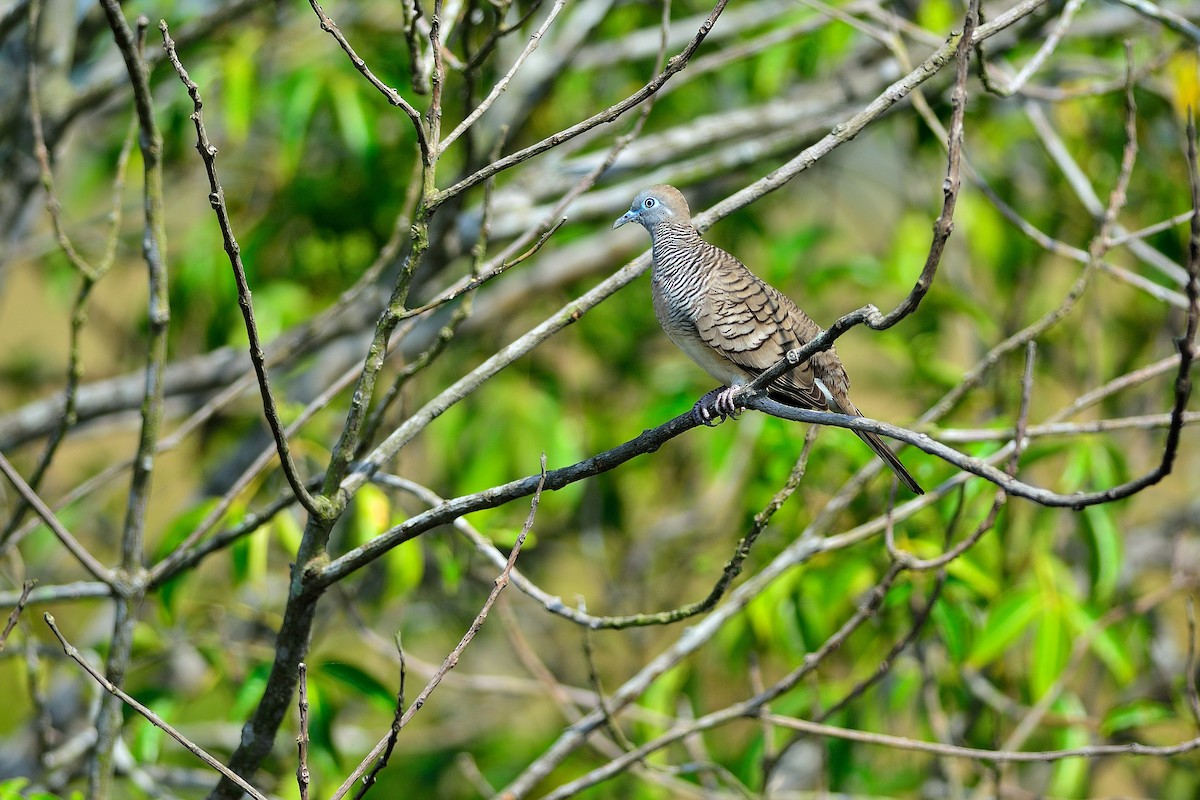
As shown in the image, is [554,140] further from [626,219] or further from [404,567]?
[404,567]

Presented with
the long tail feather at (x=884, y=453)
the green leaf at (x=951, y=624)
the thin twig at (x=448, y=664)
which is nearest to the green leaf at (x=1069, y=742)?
the green leaf at (x=951, y=624)

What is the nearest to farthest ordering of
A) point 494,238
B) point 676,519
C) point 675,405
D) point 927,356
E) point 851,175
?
point 675,405
point 494,238
point 927,356
point 676,519
point 851,175

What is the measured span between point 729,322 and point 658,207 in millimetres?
469

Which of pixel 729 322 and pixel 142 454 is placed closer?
pixel 142 454

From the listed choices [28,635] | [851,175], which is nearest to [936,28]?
[851,175]

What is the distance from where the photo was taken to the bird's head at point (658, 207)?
315 centimetres

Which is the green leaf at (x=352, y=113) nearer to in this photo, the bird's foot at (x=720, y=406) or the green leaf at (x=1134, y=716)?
→ the bird's foot at (x=720, y=406)

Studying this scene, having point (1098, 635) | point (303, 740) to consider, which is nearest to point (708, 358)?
point (303, 740)

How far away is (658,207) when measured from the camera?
3.20m

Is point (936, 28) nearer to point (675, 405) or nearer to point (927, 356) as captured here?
point (927, 356)

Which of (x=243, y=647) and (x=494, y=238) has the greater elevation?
(x=494, y=238)

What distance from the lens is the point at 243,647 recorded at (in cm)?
343

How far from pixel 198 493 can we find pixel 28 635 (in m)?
2.07

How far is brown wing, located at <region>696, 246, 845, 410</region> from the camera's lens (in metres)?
2.90
